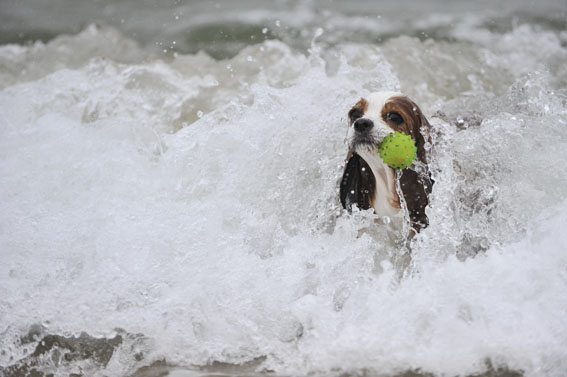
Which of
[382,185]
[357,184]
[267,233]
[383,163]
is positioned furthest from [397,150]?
[267,233]

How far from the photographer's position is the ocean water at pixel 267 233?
229 cm

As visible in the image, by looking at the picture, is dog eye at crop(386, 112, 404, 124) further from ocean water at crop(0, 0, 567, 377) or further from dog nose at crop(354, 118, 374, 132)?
ocean water at crop(0, 0, 567, 377)

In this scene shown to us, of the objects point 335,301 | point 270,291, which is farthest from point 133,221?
point 335,301

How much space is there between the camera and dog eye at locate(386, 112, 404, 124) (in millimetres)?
2535

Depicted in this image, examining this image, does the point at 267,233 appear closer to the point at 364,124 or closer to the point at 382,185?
the point at 382,185

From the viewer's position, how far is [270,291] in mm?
2518

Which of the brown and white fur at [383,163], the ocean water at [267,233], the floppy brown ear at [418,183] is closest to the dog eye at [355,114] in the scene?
the brown and white fur at [383,163]

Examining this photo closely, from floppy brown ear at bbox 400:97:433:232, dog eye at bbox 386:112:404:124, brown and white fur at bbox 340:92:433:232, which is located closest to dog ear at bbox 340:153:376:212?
brown and white fur at bbox 340:92:433:232

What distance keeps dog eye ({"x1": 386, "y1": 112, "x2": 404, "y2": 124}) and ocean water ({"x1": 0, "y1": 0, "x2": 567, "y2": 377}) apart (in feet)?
0.99

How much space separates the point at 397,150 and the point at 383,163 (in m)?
0.13

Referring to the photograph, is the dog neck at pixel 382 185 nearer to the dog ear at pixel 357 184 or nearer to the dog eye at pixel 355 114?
the dog ear at pixel 357 184

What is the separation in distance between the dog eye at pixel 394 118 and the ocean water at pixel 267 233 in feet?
0.99

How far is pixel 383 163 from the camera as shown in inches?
100

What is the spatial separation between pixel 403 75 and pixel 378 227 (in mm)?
2291
